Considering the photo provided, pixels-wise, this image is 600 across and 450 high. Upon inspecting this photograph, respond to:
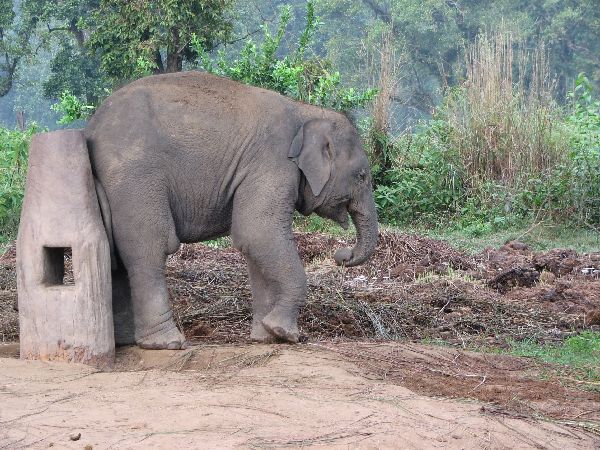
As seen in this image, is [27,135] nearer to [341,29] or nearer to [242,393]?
[242,393]

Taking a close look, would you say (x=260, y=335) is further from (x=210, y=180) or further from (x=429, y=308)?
(x=429, y=308)

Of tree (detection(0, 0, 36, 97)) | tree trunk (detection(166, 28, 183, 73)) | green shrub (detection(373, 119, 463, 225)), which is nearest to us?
green shrub (detection(373, 119, 463, 225))

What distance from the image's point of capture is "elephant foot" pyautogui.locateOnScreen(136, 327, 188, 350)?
6.73 metres

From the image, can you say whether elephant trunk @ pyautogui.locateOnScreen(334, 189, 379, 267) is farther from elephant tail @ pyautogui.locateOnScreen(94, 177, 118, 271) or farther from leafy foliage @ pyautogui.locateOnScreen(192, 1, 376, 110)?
leafy foliage @ pyautogui.locateOnScreen(192, 1, 376, 110)

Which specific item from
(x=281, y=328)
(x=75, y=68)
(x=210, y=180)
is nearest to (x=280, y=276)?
(x=281, y=328)

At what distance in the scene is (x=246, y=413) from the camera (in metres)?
4.89

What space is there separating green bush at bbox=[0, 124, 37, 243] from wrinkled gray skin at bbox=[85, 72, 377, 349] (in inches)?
245

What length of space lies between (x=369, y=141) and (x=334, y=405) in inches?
422

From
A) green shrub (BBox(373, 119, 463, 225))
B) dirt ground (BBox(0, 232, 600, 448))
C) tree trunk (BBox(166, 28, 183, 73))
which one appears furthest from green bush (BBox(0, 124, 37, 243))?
green shrub (BBox(373, 119, 463, 225))

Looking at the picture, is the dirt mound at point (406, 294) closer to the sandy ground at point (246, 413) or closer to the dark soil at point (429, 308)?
the dark soil at point (429, 308)

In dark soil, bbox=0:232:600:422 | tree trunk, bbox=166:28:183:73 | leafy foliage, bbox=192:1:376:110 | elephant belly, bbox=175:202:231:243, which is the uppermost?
tree trunk, bbox=166:28:183:73

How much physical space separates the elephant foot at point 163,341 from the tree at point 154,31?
1241 centimetres

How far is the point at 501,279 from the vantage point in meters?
10.0

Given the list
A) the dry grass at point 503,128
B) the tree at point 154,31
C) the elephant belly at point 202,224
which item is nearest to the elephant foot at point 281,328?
the elephant belly at point 202,224
